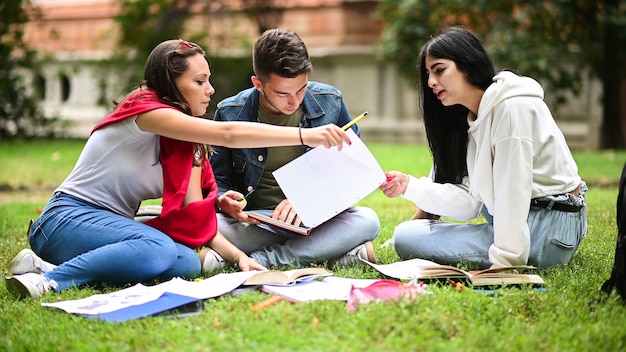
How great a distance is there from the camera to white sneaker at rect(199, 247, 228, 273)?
395cm

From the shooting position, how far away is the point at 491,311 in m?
3.12

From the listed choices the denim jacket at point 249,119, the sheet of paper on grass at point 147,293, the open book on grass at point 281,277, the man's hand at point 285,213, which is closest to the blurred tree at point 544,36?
the denim jacket at point 249,119

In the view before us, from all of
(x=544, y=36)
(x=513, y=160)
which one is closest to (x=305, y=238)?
(x=513, y=160)

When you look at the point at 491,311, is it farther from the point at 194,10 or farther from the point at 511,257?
the point at 194,10

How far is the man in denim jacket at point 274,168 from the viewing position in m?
3.99

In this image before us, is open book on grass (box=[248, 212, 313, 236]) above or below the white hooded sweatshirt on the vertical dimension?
below

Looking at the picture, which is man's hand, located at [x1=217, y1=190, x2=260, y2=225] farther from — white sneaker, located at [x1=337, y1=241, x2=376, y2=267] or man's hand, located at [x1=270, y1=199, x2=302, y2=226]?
white sneaker, located at [x1=337, y1=241, x2=376, y2=267]

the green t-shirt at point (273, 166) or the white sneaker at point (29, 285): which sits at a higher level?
the green t-shirt at point (273, 166)

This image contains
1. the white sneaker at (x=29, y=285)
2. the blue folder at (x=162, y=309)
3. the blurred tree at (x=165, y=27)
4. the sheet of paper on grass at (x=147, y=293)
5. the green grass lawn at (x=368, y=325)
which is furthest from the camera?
the blurred tree at (x=165, y=27)

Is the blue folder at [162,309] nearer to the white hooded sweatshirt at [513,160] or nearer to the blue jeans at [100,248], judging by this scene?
the blue jeans at [100,248]

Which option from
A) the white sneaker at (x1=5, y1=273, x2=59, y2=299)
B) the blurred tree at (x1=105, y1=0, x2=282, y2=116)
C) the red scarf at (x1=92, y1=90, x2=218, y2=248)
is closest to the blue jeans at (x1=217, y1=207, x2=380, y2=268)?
the red scarf at (x1=92, y1=90, x2=218, y2=248)

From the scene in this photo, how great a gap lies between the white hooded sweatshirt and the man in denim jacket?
671mm

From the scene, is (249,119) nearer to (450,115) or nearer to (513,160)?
(450,115)

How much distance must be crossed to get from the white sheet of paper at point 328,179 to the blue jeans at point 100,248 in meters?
0.54
